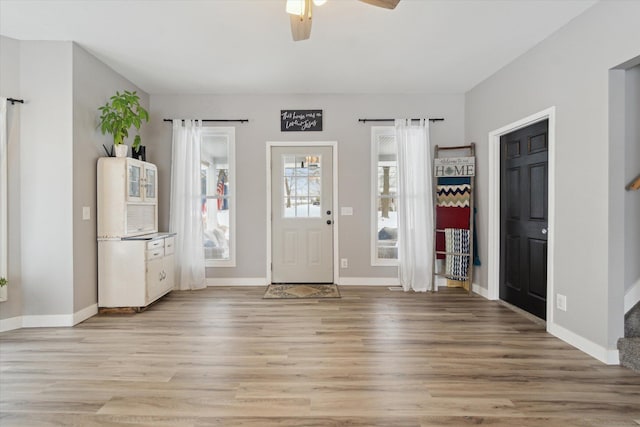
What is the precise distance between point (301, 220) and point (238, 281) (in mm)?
1248

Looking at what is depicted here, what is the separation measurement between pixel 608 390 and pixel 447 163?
295cm

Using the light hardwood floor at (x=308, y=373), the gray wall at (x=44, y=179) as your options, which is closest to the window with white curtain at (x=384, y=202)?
the light hardwood floor at (x=308, y=373)

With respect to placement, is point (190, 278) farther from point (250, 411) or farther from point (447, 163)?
point (447, 163)

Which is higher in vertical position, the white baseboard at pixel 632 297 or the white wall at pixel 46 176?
the white wall at pixel 46 176

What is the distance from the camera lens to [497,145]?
4020mm

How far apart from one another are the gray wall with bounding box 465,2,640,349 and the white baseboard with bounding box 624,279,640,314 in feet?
0.39

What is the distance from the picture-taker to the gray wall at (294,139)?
471cm

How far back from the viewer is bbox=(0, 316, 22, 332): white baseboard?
310 cm

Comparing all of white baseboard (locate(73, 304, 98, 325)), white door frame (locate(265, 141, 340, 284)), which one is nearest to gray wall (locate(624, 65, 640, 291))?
white door frame (locate(265, 141, 340, 284))

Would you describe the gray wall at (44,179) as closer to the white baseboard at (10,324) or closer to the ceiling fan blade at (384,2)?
the white baseboard at (10,324)

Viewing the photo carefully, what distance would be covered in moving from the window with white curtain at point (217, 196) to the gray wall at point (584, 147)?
3766mm

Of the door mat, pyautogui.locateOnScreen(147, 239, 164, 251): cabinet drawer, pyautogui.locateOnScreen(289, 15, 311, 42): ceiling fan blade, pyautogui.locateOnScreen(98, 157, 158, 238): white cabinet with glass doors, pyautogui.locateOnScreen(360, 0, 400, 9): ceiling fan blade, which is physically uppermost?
pyautogui.locateOnScreen(360, 0, 400, 9): ceiling fan blade

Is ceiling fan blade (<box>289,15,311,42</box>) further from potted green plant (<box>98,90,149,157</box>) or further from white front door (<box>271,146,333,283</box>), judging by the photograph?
white front door (<box>271,146,333,283</box>)

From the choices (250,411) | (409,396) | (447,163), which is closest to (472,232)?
(447,163)
